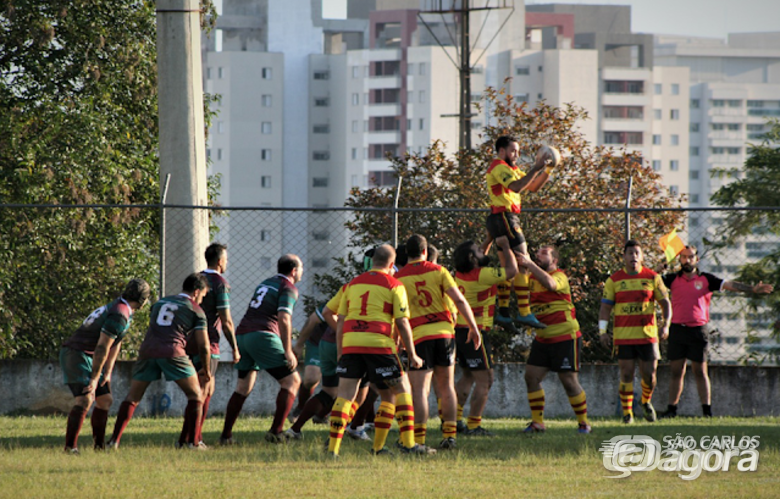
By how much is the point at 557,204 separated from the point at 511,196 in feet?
33.7

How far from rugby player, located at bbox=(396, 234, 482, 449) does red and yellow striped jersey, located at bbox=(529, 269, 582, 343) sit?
4.94 ft

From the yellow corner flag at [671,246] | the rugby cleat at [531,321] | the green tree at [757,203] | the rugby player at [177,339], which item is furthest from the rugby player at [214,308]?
the green tree at [757,203]

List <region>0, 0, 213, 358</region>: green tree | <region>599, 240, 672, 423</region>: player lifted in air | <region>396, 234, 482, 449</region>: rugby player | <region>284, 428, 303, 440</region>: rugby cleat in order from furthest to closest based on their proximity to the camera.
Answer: <region>0, 0, 213, 358</region>: green tree, <region>599, 240, 672, 423</region>: player lifted in air, <region>284, 428, 303, 440</region>: rugby cleat, <region>396, 234, 482, 449</region>: rugby player

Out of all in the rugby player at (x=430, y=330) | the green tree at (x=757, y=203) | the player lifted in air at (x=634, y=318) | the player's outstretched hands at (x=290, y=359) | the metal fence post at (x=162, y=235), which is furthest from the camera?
the green tree at (x=757, y=203)

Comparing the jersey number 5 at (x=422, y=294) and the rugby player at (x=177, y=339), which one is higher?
the jersey number 5 at (x=422, y=294)

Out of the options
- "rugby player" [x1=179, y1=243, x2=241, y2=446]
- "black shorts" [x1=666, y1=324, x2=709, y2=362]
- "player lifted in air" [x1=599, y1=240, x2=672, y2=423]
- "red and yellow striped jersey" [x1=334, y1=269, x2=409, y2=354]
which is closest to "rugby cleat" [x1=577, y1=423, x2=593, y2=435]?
"player lifted in air" [x1=599, y1=240, x2=672, y2=423]

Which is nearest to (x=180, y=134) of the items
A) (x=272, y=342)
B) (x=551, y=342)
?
(x=272, y=342)

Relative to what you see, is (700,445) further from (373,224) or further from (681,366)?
(373,224)

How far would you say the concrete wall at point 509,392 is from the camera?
12.9 m

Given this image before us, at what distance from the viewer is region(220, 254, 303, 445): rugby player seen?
9.66 metres

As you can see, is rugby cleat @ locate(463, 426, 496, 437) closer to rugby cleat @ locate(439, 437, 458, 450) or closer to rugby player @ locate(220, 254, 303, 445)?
rugby cleat @ locate(439, 437, 458, 450)

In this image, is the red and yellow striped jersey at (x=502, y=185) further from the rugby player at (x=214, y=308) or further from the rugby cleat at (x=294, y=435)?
the rugby cleat at (x=294, y=435)

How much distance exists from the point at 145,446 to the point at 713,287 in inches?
280

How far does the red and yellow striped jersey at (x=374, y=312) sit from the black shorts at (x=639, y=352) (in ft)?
14.1
